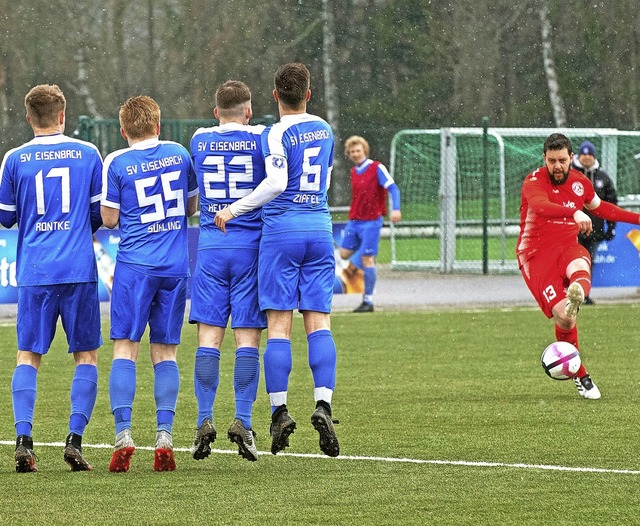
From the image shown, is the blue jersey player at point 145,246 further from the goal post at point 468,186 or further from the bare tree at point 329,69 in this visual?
the bare tree at point 329,69

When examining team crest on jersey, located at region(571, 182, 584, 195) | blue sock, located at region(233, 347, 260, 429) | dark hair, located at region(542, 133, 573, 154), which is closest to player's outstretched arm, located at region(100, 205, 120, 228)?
blue sock, located at region(233, 347, 260, 429)

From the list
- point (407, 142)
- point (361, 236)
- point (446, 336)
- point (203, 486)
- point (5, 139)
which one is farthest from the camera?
point (5, 139)

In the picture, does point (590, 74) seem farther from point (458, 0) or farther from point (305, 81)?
point (305, 81)

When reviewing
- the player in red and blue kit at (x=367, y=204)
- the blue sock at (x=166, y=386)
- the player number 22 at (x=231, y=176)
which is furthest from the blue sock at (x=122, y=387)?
the player in red and blue kit at (x=367, y=204)

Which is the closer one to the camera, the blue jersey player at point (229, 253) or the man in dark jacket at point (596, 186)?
the blue jersey player at point (229, 253)

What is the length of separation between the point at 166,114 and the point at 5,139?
7078mm

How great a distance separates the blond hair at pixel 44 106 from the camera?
7.62 m

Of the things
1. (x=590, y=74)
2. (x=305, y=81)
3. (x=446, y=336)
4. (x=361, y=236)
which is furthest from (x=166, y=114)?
(x=305, y=81)

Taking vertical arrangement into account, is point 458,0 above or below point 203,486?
above

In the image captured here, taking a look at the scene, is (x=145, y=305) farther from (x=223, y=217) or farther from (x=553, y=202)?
(x=553, y=202)

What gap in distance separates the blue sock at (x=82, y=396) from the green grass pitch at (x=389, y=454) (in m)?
0.26

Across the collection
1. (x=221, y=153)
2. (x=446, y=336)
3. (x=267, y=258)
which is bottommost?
(x=446, y=336)

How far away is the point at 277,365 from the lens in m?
7.75

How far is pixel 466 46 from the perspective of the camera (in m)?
37.8
